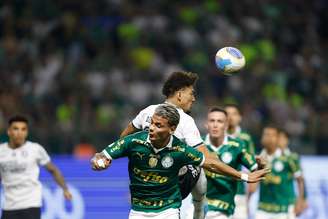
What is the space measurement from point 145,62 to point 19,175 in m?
8.31

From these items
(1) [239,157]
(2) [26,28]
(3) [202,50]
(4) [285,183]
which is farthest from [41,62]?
(1) [239,157]

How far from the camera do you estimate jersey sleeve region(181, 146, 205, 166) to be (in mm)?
10305

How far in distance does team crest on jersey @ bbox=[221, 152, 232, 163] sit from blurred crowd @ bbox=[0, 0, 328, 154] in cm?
539

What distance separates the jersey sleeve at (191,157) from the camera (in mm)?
10305

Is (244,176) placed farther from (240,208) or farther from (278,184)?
(278,184)

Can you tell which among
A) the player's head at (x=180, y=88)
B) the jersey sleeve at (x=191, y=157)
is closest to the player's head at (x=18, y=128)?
the player's head at (x=180, y=88)

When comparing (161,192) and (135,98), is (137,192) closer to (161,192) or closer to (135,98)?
(161,192)

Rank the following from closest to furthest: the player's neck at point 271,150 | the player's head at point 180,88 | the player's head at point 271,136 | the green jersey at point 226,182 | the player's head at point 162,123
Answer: the player's head at point 162,123 < the player's head at point 180,88 < the green jersey at point 226,182 < the player's head at point 271,136 < the player's neck at point 271,150

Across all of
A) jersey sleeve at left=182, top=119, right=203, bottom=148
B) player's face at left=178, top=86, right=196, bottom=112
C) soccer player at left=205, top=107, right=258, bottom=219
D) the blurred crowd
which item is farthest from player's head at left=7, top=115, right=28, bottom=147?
the blurred crowd

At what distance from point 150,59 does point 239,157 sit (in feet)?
27.6

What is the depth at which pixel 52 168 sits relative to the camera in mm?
13352

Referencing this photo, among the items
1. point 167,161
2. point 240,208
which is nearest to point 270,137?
point 240,208

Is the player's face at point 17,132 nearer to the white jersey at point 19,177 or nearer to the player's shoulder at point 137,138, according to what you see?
the white jersey at point 19,177

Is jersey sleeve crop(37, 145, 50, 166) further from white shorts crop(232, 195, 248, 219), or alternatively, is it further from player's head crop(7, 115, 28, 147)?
white shorts crop(232, 195, 248, 219)
